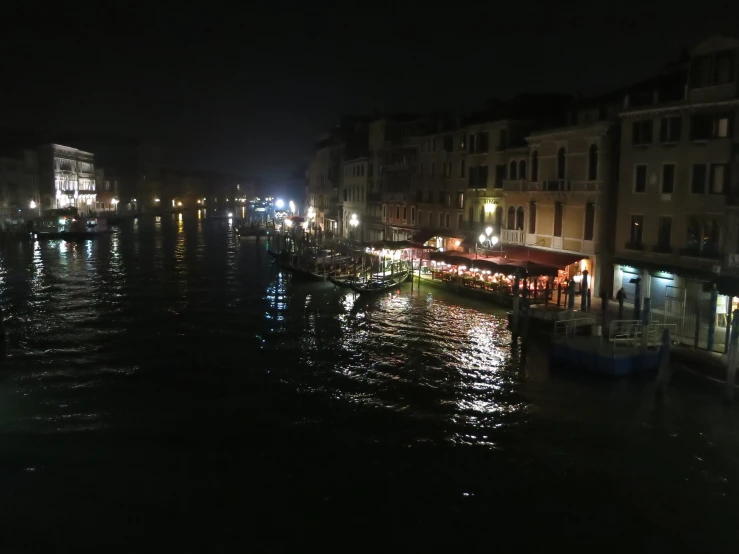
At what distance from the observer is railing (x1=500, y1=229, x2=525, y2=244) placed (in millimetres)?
31866

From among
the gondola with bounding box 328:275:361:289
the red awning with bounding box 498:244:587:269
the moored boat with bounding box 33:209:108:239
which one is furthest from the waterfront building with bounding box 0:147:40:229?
the red awning with bounding box 498:244:587:269

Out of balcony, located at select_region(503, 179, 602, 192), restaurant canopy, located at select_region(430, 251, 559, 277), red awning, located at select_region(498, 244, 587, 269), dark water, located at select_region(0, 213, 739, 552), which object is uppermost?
balcony, located at select_region(503, 179, 602, 192)

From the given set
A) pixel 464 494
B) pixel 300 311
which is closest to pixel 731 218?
pixel 464 494

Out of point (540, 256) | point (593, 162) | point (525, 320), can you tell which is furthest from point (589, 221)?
point (525, 320)

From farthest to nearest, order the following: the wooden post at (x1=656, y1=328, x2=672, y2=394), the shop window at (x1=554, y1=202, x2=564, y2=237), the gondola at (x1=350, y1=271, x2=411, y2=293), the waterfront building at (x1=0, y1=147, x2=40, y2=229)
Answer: the waterfront building at (x1=0, y1=147, x2=40, y2=229), the gondola at (x1=350, y1=271, x2=411, y2=293), the shop window at (x1=554, y1=202, x2=564, y2=237), the wooden post at (x1=656, y1=328, x2=672, y2=394)

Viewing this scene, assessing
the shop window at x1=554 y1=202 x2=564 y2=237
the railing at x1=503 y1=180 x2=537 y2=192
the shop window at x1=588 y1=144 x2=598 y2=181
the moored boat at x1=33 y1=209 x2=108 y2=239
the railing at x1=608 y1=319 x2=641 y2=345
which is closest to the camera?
the railing at x1=608 y1=319 x2=641 y2=345

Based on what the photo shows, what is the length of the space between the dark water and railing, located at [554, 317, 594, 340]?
2.79 ft

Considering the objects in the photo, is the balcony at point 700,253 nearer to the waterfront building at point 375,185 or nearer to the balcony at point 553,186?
the balcony at point 553,186

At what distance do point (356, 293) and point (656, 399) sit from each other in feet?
65.3

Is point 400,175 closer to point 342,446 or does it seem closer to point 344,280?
point 344,280

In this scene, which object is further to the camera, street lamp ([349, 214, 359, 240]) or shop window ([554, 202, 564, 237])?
street lamp ([349, 214, 359, 240])

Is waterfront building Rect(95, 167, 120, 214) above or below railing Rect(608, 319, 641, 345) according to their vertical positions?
above

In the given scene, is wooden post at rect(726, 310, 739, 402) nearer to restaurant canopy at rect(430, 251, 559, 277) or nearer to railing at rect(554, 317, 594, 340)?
railing at rect(554, 317, 594, 340)

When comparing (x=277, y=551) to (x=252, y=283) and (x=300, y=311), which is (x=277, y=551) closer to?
(x=300, y=311)
